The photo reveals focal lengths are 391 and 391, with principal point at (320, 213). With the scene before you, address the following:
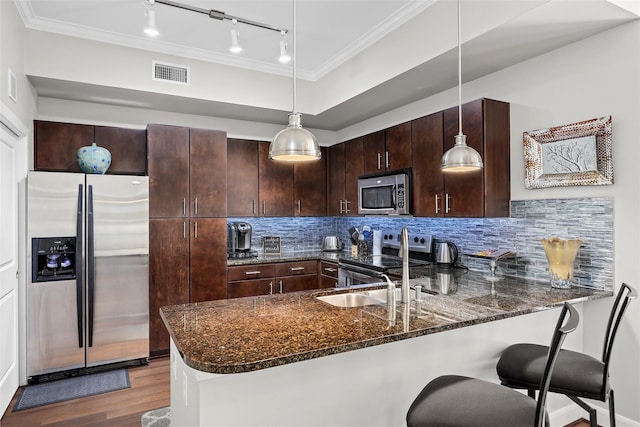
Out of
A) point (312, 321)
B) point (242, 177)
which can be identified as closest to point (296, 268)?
point (242, 177)

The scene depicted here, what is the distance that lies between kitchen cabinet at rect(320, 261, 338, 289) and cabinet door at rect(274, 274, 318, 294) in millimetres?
97

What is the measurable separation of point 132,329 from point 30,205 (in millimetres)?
1373

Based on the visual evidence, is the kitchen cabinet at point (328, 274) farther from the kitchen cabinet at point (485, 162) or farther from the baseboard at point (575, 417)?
the baseboard at point (575, 417)

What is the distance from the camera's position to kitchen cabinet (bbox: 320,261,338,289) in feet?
13.8

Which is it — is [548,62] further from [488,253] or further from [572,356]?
[572,356]

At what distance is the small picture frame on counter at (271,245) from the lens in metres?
4.71

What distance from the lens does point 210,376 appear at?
1.40 metres

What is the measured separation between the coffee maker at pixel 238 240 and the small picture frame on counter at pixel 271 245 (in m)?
0.22

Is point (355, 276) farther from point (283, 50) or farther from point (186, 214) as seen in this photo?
point (283, 50)

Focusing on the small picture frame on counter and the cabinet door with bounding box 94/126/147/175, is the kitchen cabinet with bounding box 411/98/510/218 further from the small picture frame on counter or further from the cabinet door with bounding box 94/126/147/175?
the cabinet door with bounding box 94/126/147/175

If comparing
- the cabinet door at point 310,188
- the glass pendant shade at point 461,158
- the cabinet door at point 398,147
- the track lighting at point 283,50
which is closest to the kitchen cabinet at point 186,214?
the cabinet door at point 310,188

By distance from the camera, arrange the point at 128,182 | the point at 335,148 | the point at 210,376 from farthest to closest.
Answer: the point at 335,148
the point at 128,182
the point at 210,376

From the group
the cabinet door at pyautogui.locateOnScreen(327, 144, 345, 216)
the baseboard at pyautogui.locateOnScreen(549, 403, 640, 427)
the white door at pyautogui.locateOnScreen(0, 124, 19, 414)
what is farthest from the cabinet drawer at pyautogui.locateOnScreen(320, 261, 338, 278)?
the white door at pyautogui.locateOnScreen(0, 124, 19, 414)

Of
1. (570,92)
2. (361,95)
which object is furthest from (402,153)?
(570,92)
